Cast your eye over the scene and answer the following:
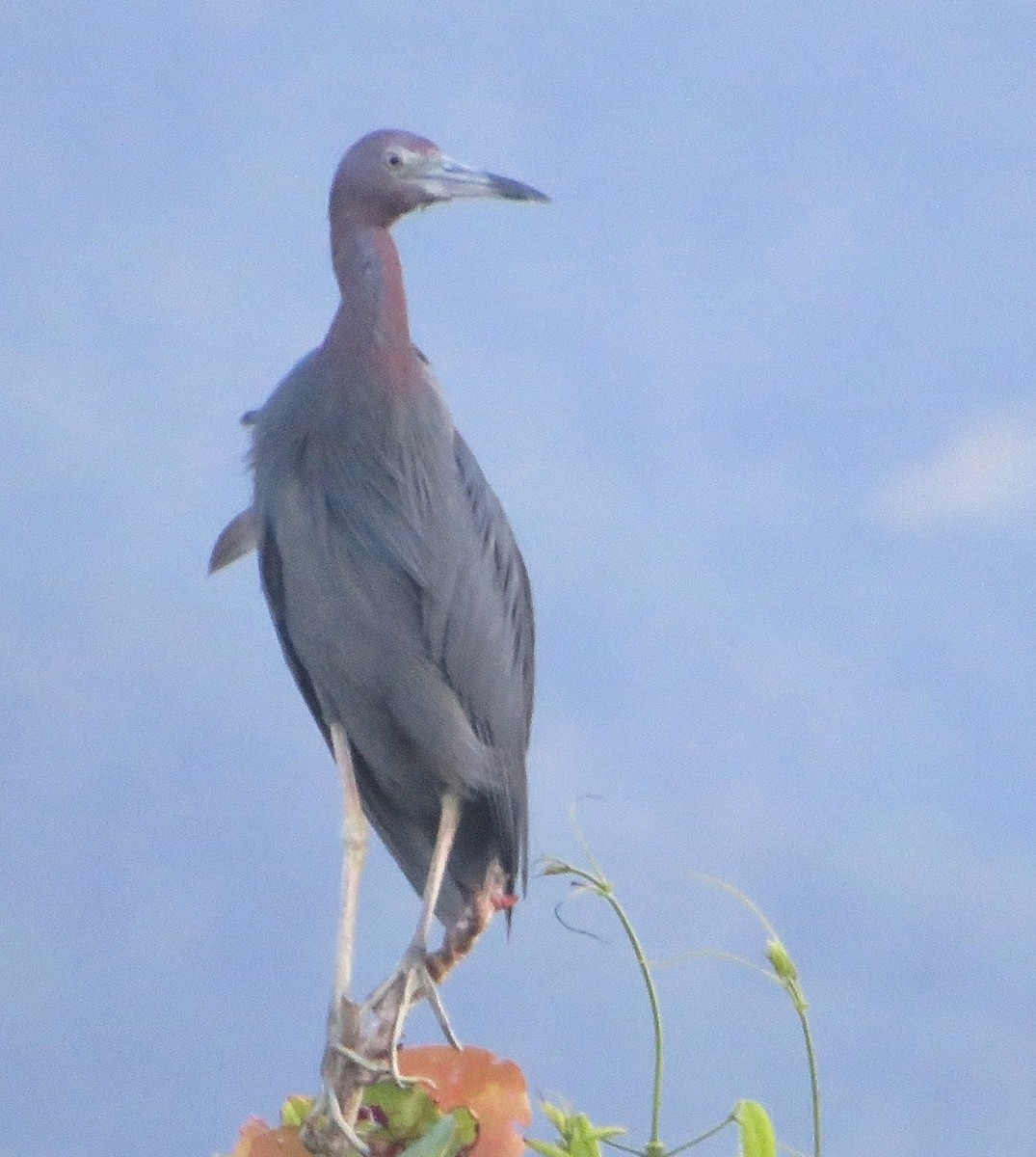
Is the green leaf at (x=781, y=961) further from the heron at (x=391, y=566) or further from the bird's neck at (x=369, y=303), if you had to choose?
the bird's neck at (x=369, y=303)

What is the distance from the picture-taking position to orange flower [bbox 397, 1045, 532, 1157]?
1.46 meters

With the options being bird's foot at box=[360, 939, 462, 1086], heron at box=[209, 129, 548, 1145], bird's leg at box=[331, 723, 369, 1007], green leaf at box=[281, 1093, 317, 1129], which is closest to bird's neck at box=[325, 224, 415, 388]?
heron at box=[209, 129, 548, 1145]

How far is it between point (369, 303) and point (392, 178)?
16 centimetres

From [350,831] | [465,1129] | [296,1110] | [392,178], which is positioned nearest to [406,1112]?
[465,1129]

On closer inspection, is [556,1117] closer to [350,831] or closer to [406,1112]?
→ [406,1112]

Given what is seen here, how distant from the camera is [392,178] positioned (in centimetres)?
212

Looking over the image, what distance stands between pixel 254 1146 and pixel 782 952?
1.68ft

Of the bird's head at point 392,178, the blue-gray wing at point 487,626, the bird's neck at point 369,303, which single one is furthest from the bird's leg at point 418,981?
the bird's head at point 392,178

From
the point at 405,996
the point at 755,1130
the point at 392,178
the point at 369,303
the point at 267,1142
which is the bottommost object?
the point at 267,1142

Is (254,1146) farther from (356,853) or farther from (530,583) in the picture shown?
(530,583)

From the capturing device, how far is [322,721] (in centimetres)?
221

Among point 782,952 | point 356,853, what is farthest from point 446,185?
point 782,952

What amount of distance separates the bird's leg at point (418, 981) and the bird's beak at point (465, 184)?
2.47 feet

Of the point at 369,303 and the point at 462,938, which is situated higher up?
the point at 369,303
